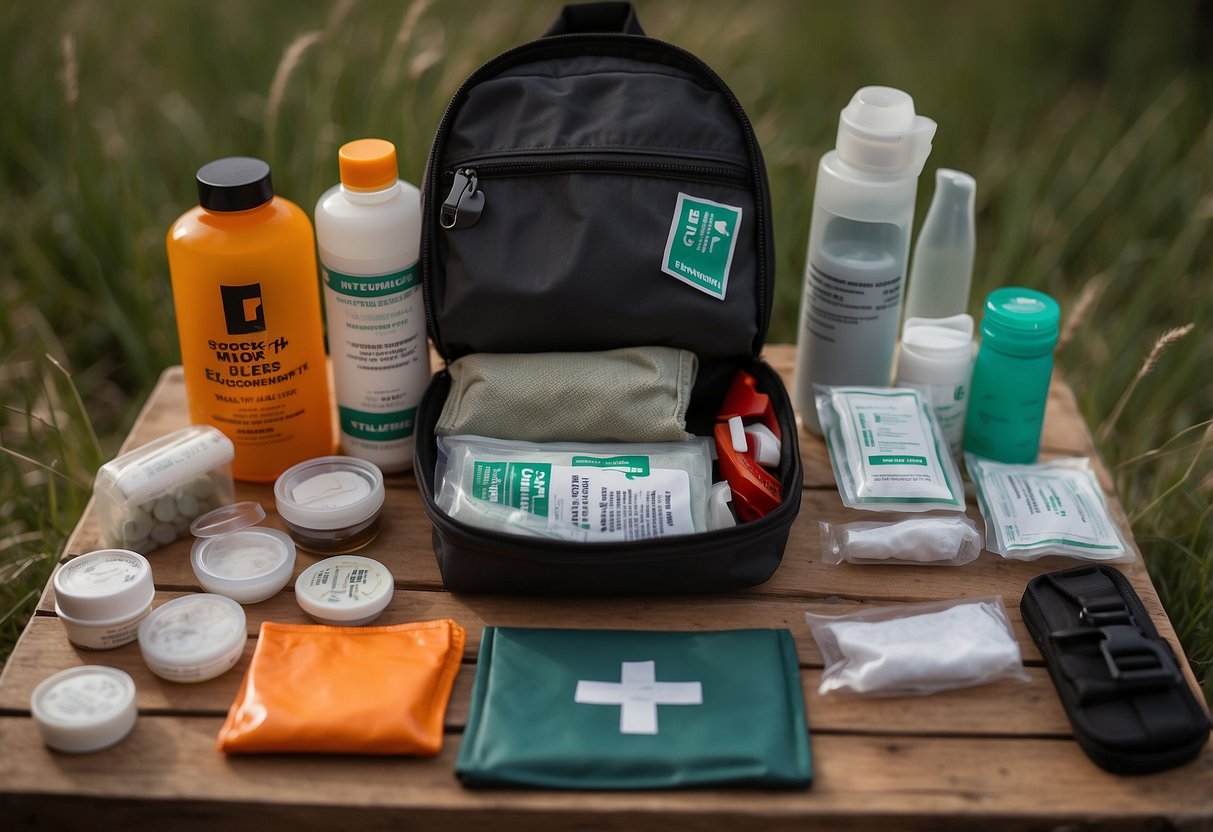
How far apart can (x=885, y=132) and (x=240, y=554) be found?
0.85 meters

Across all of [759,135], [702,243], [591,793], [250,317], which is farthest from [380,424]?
[759,135]

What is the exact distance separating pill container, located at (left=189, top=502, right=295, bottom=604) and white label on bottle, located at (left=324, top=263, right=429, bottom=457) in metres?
0.16

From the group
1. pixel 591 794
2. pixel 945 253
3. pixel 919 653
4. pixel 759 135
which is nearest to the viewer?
pixel 591 794

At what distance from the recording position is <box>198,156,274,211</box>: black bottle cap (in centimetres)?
113

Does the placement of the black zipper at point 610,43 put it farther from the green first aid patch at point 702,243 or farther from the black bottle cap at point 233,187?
the black bottle cap at point 233,187

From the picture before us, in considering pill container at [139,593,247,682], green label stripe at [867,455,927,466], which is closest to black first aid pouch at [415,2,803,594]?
green label stripe at [867,455,927,466]

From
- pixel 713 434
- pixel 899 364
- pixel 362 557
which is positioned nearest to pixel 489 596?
pixel 362 557

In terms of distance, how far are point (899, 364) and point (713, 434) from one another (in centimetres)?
26

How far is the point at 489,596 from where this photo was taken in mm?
1121

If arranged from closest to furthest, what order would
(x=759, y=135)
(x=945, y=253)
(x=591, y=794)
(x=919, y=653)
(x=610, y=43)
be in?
1. (x=591, y=794)
2. (x=919, y=653)
3. (x=610, y=43)
4. (x=945, y=253)
5. (x=759, y=135)

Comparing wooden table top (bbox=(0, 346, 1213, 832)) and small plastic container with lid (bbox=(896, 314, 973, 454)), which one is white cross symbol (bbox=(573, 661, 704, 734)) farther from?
small plastic container with lid (bbox=(896, 314, 973, 454))

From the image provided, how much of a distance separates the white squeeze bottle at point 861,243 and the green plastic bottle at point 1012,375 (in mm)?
120

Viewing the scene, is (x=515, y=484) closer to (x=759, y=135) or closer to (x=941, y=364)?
(x=941, y=364)

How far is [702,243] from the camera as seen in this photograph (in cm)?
120
